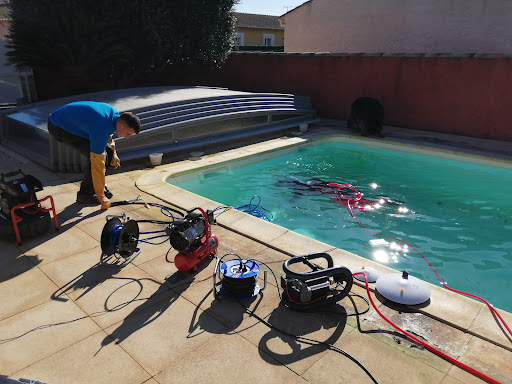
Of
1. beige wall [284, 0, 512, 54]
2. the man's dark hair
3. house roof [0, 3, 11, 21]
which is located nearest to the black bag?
Answer: the man's dark hair

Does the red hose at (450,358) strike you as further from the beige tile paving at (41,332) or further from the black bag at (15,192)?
the black bag at (15,192)

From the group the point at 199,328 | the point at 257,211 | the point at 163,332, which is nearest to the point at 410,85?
the point at 257,211

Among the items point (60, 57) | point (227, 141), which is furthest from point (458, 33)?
point (60, 57)

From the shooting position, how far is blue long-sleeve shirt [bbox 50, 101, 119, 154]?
220 inches

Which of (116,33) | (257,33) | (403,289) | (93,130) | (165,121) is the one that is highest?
(257,33)

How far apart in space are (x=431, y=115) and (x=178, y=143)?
27.5 ft

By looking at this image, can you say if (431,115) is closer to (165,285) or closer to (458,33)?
(458,33)

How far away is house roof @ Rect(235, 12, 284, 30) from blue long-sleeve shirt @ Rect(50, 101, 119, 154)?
1374 inches

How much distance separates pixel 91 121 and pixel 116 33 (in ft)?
33.3

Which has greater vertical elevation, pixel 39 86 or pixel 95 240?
pixel 39 86

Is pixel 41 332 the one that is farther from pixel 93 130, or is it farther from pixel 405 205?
pixel 405 205

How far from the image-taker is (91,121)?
565cm

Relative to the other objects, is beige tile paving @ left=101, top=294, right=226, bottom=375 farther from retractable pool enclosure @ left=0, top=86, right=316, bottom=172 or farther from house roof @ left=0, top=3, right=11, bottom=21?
house roof @ left=0, top=3, right=11, bottom=21

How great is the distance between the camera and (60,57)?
13.8 m
